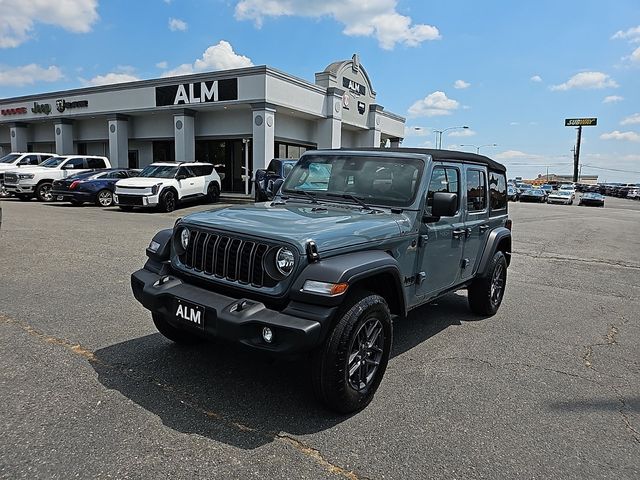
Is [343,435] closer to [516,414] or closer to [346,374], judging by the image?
[346,374]

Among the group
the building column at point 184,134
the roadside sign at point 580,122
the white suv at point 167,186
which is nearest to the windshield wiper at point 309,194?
the white suv at point 167,186

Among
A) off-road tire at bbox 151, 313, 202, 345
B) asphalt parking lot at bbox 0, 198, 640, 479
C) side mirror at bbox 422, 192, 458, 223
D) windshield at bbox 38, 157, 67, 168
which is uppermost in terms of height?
windshield at bbox 38, 157, 67, 168

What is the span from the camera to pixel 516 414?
11.6ft

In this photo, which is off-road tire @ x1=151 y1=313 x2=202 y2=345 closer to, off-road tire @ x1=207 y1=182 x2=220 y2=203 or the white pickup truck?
off-road tire @ x1=207 y1=182 x2=220 y2=203

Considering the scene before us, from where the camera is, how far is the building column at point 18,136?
3431 cm

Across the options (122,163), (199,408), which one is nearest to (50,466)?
(199,408)

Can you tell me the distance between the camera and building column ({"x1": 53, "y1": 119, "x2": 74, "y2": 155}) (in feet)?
102

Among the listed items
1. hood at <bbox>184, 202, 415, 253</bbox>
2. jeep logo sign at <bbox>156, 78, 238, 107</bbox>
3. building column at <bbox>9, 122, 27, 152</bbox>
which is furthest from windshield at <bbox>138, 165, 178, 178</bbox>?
building column at <bbox>9, 122, 27, 152</bbox>

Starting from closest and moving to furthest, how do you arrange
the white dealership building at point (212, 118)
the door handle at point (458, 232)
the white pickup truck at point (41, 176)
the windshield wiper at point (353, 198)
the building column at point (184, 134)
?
the windshield wiper at point (353, 198)
the door handle at point (458, 232)
the white pickup truck at point (41, 176)
the white dealership building at point (212, 118)
the building column at point (184, 134)

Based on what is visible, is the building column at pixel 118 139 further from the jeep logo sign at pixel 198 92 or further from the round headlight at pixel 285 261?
the round headlight at pixel 285 261

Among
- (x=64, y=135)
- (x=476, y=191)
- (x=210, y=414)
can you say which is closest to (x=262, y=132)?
(x=64, y=135)

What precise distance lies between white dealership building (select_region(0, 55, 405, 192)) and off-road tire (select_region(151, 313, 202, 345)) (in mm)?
20144

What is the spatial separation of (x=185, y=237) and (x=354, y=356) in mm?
1632

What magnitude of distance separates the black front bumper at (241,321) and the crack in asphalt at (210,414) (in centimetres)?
53
